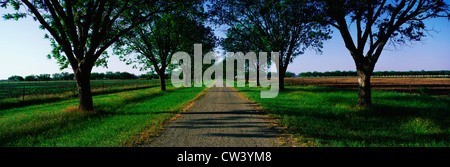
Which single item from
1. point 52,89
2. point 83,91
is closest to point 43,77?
point 52,89

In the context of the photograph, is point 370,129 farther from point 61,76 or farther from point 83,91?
point 61,76

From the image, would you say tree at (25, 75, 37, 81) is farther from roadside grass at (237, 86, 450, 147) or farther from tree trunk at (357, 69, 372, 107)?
tree trunk at (357, 69, 372, 107)

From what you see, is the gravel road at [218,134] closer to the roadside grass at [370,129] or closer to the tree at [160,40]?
the roadside grass at [370,129]

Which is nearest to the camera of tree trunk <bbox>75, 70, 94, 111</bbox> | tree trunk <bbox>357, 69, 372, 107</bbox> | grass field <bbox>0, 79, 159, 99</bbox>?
tree trunk <bbox>357, 69, 372, 107</bbox>

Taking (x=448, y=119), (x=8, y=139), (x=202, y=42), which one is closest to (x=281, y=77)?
(x=202, y=42)

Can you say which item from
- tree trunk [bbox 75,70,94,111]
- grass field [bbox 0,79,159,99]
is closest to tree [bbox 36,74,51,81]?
grass field [bbox 0,79,159,99]

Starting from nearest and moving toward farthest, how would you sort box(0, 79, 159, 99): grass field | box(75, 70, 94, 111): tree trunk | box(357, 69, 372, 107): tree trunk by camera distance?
box(357, 69, 372, 107): tree trunk → box(75, 70, 94, 111): tree trunk → box(0, 79, 159, 99): grass field

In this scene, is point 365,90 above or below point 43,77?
below

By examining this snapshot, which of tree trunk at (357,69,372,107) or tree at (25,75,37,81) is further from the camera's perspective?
tree at (25,75,37,81)

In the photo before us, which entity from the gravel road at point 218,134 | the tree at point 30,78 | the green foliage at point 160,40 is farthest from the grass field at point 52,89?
the tree at point 30,78

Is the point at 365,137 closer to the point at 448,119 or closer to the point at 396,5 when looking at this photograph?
the point at 448,119

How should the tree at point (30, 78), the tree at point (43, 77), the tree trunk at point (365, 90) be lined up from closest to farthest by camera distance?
1. the tree trunk at point (365, 90)
2. the tree at point (30, 78)
3. the tree at point (43, 77)

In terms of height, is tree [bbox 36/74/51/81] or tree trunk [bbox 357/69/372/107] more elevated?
tree [bbox 36/74/51/81]
